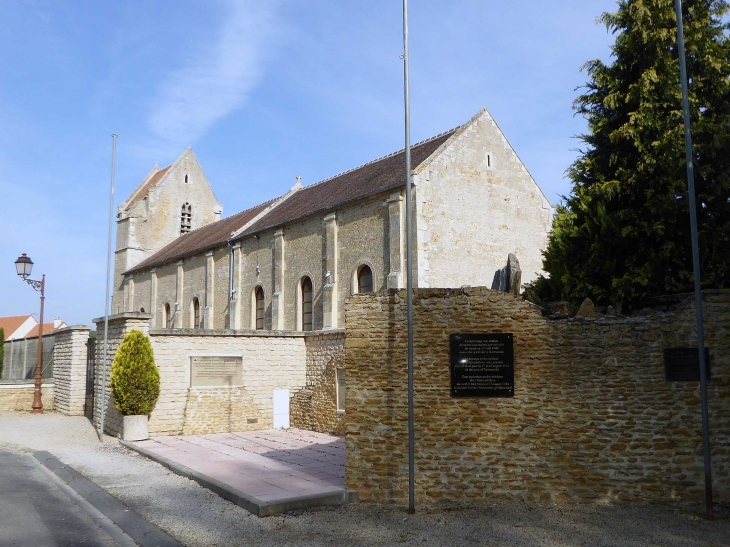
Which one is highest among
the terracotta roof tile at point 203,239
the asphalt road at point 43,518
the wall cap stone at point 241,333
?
the terracotta roof tile at point 203,239

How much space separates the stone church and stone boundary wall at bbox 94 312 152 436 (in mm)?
5868

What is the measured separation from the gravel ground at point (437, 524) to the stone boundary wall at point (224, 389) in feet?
23.1

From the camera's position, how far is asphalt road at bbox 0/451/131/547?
25.1 ft

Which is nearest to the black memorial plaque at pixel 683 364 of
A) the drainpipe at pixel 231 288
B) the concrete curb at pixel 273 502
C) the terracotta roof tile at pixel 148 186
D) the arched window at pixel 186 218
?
the concrete curb at pixel 273 502

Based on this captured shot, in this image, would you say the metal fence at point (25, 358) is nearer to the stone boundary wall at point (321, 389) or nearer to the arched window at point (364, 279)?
the stone boundary wall at point (321, 389)

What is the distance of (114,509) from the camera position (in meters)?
9.16

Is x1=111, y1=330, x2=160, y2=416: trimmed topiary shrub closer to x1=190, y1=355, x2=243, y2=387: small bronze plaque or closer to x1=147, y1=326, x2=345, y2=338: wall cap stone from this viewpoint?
x1=147, y1=326, x2=345, y2=338: wall cap stone

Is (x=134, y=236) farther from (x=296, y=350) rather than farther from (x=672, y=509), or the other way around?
(x=672, y=509)

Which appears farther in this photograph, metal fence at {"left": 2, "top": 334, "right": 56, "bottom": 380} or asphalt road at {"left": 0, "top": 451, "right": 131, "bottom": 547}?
metal fence at {"left": 2, "top": 334, "right": 56, "bottom": 380}

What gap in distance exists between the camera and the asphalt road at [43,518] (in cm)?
764

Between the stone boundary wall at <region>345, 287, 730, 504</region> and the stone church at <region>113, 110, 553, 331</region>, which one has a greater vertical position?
the stone church at <region>113, 110, 553, 331</region>

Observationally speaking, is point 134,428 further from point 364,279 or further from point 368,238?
point 368,238

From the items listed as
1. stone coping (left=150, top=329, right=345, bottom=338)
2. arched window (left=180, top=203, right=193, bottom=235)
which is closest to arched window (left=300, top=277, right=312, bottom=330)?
stone coping (left=150, top=329, right=345, bottom=338)

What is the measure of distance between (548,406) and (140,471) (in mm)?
7988
